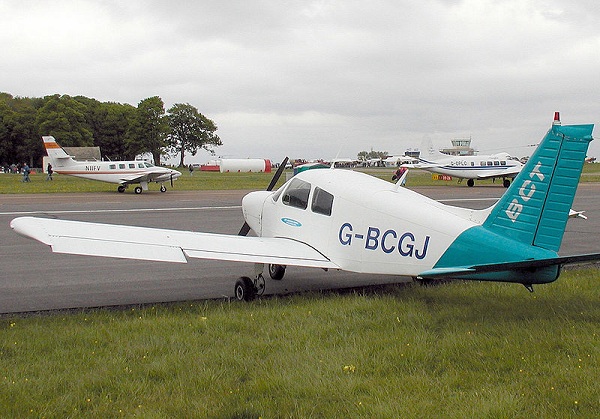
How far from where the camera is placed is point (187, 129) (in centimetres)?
13462

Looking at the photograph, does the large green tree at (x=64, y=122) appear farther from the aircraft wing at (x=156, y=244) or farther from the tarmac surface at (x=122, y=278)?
the aircraft wing at (x=156, y=244)

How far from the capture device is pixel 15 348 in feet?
20.5

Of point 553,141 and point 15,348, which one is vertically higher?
point 553,141

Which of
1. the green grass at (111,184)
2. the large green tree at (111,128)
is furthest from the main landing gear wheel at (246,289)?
the large green tree at (111,128)

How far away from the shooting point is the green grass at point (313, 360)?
15.5 feet

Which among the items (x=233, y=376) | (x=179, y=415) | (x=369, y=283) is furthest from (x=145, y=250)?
(x=369, y=283)

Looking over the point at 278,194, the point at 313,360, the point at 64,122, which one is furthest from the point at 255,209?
the point at 64,122

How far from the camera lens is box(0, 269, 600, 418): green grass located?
4738mm

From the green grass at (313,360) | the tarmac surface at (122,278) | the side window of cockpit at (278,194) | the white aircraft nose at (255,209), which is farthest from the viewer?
the white aircraft nose at (255,209)

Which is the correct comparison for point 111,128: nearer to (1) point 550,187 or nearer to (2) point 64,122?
(2) point 64,122

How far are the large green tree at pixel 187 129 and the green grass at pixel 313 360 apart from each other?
12899cm

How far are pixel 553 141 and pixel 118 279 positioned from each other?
7.77m

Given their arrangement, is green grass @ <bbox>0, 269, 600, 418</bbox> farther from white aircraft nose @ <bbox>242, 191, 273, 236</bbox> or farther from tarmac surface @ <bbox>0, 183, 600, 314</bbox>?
white aircraft nose @ <bbox>242, 191, 273, 236</bbox>

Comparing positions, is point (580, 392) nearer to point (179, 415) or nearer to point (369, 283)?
point (179, 415)
